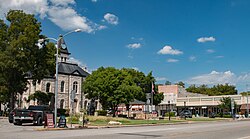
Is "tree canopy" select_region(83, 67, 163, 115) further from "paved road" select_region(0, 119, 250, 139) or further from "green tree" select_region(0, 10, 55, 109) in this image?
"paved road" select_region(0, 119, 250, 139)

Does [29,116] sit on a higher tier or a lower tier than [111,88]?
lower

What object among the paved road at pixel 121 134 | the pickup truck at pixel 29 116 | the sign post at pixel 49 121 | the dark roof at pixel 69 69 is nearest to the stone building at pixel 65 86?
the dark roof at pixel 69 69

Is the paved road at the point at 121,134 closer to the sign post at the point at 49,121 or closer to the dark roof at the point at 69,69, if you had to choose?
the sign post at the point at 49,121

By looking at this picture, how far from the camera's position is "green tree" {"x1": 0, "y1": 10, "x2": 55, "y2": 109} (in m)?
45.8

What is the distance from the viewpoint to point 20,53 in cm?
4578

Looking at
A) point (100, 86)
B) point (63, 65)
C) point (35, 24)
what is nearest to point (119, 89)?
→ point (100, 86)

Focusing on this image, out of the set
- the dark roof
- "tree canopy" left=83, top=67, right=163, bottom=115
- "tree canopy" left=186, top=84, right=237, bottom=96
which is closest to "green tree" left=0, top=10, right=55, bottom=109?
"tree canopy" left=83, top=67, right=163, bottom=115

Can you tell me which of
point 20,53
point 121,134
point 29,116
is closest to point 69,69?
point 20,53

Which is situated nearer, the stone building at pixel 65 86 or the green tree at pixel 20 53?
the green tree at pixel 20 53

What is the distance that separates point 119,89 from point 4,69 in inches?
788

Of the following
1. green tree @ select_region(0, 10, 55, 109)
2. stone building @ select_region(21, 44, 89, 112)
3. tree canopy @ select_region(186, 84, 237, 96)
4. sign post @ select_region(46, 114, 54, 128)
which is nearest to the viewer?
sign post @ select_region(46, 114, 54, 128)

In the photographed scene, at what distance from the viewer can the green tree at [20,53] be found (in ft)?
150

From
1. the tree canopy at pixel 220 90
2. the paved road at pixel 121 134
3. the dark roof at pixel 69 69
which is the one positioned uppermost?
the dark roof at pixel 69 69

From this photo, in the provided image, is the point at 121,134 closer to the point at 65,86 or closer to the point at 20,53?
the point at 20,53
